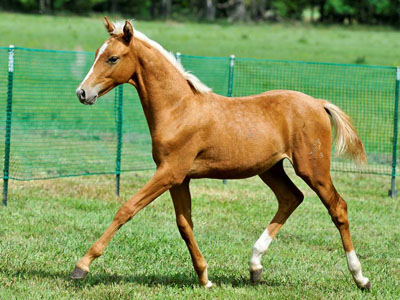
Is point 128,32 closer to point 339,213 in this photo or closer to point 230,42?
point 339,213

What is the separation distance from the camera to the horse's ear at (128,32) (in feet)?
17.8

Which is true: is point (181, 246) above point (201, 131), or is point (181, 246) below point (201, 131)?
below

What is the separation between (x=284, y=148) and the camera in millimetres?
6062

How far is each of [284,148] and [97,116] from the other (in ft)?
35.0

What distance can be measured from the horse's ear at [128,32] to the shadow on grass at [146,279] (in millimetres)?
2142

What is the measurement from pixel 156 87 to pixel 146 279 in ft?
5.86

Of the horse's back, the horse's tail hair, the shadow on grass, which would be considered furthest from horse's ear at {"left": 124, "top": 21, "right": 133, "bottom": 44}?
the shadow on grass

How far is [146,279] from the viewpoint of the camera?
6113 mm

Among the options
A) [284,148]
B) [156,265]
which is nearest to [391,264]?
[284,148]

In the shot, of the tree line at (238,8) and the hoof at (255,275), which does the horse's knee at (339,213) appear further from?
the tree line at (238,8)

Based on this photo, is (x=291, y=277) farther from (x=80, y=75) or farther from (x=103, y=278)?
(x=80, y=75)

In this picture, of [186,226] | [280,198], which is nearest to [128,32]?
[186,226]

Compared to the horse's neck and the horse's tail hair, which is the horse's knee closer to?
the horse's tail hair

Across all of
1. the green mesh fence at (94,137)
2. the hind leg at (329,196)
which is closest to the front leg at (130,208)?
the hind leg at (329,196)
